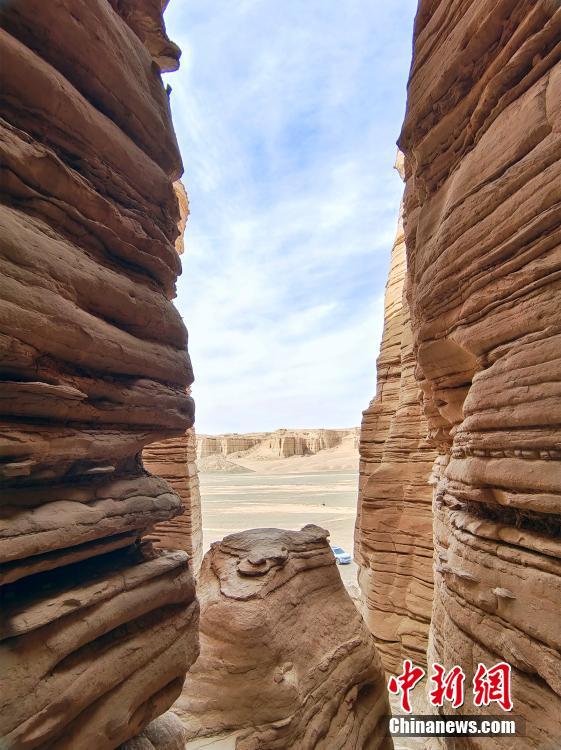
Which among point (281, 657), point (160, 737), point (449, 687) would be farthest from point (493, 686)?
point (160, 737)

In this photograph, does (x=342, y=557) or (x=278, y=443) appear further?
(x=278, y=443)

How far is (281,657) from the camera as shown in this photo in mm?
4266

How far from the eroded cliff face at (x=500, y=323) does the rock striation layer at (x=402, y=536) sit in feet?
18.9

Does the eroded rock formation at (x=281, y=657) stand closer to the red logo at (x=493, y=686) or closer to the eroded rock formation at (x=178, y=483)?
the red logo at (x=493, y=686)

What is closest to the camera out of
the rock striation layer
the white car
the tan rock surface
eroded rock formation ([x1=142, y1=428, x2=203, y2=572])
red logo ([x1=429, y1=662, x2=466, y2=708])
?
the tan rock surface

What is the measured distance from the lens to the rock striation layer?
9.51 m

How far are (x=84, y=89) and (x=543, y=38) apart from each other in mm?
3742

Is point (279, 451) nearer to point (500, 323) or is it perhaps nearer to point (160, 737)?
point (160, 737)

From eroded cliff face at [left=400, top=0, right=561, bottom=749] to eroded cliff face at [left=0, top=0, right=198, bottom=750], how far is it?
8.18ft

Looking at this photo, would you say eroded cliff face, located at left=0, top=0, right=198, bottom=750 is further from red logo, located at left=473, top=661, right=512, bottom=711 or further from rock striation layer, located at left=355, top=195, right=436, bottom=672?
rock striation layer, located at left=355, top=195, right=436, bottom=672

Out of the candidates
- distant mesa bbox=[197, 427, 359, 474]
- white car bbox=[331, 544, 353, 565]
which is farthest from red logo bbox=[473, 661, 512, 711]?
distant mesa bbox=[197, 427, 359, 474]

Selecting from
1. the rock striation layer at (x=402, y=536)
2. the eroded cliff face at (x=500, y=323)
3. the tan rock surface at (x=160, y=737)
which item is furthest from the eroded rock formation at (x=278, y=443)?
the tan rock surface at (x=160, y=737)

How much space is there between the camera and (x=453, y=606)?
3.63 metres

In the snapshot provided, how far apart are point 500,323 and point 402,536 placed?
861 cm
